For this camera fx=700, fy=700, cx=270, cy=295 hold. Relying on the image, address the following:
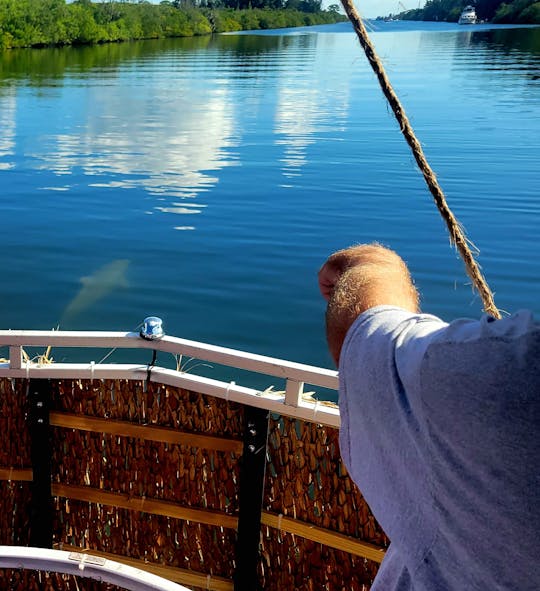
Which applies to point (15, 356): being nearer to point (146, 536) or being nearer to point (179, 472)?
point (179, 472)

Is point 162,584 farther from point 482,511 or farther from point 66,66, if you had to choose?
point 66,66

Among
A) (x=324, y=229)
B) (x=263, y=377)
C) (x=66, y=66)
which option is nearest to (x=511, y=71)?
(x=66, y=66)

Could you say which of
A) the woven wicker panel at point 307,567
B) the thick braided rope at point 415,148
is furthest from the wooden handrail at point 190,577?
the thick braided rope at point 415,148

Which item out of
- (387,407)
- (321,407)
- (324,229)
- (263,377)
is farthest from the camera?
(324,229)

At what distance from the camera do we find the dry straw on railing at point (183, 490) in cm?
180

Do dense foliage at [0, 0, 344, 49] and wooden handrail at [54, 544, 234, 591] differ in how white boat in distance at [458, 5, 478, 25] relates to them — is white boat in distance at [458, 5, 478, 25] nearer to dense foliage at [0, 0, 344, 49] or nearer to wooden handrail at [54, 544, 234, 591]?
dense foliage at [0, 0, 344, 49]

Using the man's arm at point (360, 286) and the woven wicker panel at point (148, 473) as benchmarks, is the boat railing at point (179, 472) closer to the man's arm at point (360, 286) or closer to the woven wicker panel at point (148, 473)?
the woven wicker panel at point (148, 473)

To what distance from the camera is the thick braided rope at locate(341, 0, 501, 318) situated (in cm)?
96

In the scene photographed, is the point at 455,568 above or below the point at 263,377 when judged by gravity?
above

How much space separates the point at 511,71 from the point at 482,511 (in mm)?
25602

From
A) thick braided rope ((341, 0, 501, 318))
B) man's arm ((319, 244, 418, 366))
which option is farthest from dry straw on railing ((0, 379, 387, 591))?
man's arm ((319, 244, 418, 366))

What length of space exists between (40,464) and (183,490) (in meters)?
0.41

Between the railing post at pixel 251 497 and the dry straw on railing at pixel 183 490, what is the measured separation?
0.08 ft

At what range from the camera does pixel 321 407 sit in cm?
→ 170
